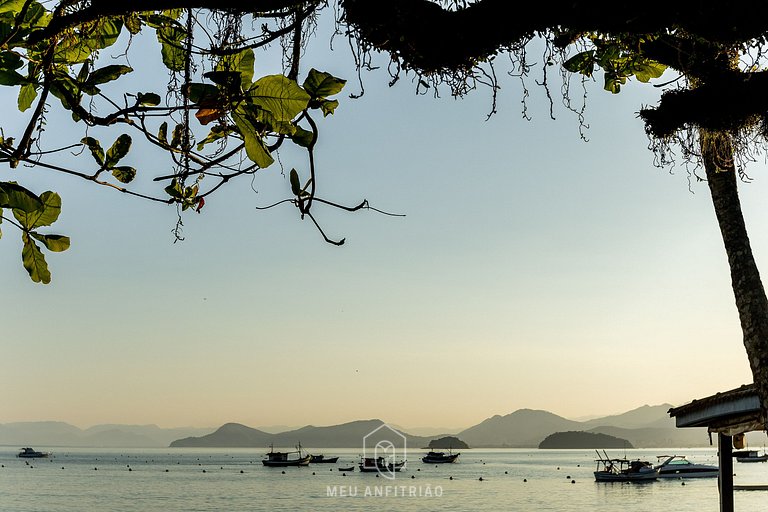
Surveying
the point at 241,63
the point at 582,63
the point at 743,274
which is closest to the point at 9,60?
the point at 241,63

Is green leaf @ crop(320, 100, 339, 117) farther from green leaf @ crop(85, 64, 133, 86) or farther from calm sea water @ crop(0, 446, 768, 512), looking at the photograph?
calm sea water @ crop(0, 446, 768, 512)

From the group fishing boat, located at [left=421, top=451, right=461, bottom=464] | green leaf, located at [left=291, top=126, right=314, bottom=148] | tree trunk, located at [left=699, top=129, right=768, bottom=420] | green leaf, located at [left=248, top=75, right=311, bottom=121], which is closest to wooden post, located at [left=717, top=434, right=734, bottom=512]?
tree trunk, located at [left=699, top=129, right=768, bottom=420]

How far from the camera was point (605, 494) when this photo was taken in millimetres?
70375

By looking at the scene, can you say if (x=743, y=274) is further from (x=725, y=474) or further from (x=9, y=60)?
(x=9, y=60)

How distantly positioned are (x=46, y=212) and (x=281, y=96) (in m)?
0.48

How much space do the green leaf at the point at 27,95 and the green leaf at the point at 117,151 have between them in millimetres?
183

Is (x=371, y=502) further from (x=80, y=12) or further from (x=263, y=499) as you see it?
(x=80, y=12)

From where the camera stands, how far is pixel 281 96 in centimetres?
91

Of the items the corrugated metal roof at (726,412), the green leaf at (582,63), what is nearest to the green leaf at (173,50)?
the green leaf at (582,63)

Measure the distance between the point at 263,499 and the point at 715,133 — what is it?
69.0 metres

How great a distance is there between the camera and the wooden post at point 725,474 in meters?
7.43

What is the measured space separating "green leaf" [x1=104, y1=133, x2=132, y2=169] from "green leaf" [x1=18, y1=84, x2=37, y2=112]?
0.60ft

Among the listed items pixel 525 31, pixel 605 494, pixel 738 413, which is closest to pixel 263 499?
pixel 605 494

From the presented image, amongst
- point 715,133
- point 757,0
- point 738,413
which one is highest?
point 715,133
